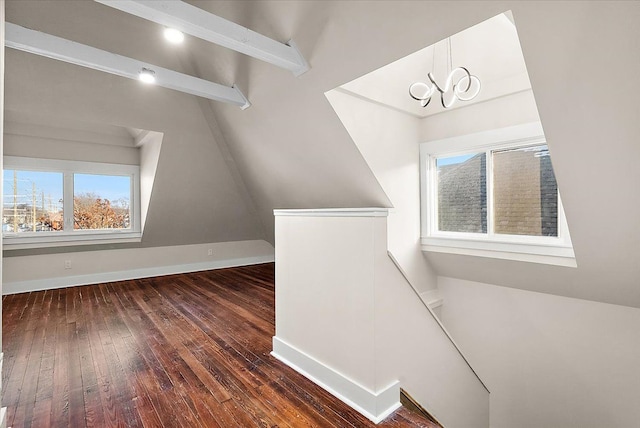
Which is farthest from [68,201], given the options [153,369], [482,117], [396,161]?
[482,117]

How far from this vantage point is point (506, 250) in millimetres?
3102

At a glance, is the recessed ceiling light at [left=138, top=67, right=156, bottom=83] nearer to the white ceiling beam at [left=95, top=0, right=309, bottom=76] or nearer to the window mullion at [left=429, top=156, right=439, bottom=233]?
the white ceiling beam at [left=95, top=0, right=309, bottom=76]

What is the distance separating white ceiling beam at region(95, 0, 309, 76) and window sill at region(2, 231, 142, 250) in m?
4.05

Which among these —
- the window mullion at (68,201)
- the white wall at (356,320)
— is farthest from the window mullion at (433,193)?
the window mullion at (68,201)

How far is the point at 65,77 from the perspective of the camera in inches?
121

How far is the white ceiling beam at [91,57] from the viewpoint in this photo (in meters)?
2.10

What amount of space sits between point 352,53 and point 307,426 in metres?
2.33

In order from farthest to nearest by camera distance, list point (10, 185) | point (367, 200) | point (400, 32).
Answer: point (10, 185) < point (367, 200) < point (400, 32)

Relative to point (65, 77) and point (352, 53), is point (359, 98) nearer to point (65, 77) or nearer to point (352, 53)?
point (352, 53)

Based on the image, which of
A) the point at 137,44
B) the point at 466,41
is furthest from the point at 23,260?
the point at 466,41

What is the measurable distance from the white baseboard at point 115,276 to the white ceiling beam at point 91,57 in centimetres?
363

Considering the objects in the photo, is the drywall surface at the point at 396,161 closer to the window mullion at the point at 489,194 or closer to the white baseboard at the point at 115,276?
the window mullion at the point at 489,194

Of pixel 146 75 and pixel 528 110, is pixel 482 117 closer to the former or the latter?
pixel 528 110

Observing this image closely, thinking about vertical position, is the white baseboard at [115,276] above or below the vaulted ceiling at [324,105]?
below
